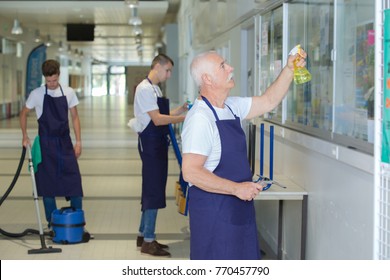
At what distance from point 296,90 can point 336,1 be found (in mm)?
1277

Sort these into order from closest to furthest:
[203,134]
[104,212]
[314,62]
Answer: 1. [203,134]
2. [314,62]
3. [104,212]

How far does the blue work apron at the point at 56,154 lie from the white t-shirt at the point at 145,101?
2.92 feet

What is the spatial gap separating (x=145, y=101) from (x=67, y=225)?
1.31 m

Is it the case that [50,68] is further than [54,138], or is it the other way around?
[54,138]

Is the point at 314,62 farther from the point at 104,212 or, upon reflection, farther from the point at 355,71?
the point at 104,212

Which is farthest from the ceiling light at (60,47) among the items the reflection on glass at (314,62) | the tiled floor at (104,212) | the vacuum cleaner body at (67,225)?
the reflection on glass at (314,62)

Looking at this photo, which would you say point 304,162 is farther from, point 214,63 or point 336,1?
point 214,63

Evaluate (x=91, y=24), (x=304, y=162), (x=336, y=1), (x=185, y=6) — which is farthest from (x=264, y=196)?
(x=91, y=24)

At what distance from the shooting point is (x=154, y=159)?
555 cm

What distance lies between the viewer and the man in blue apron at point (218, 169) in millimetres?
2998

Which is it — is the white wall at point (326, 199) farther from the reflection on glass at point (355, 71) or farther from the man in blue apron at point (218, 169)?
the man in blue apron at point (218, 169)

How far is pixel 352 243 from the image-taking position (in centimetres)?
374

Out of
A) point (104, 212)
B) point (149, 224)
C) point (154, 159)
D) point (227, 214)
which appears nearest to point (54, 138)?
point (154, 159)

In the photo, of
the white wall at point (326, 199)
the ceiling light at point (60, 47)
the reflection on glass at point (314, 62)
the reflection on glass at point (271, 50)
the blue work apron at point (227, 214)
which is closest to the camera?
the blue work apron at point (227, 214)
